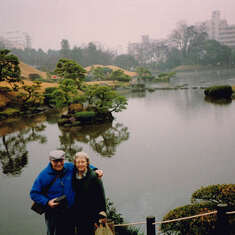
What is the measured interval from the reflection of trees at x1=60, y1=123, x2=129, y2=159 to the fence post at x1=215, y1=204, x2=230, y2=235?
5.80 meters

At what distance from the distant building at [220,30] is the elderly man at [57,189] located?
9477cm

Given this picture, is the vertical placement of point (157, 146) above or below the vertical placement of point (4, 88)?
below

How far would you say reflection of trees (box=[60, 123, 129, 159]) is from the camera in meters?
9.34

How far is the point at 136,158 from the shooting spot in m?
8.08

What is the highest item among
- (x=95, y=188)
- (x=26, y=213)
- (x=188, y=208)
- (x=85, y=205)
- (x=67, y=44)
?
(x=67, y=44)

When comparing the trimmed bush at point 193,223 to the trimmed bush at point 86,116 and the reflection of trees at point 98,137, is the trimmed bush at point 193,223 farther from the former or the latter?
the trimmed bush at point 86,116

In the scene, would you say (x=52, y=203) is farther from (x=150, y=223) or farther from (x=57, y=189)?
(x=150, y=223)

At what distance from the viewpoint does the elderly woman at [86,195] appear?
2459mm

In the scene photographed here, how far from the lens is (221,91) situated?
20.2 meters

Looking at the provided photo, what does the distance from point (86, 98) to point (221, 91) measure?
35.3 feet

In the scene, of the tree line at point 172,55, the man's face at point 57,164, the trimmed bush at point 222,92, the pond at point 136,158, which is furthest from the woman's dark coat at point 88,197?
the tree line at point 172,55

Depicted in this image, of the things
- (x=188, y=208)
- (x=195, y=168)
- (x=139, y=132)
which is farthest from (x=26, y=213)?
(x=139, y=132)

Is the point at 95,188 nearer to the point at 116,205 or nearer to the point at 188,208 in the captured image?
the point at 188,208

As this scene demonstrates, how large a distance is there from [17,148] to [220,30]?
9596 centimetres
